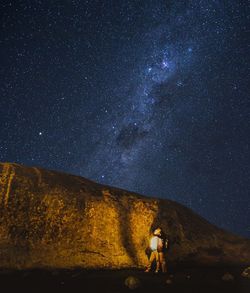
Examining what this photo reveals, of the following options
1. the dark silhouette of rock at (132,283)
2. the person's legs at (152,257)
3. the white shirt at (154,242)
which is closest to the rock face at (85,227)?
the person's legs at (152,257)

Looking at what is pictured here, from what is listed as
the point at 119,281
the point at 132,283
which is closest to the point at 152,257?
the point at 119,281

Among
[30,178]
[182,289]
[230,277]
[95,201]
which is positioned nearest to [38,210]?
[30,178]

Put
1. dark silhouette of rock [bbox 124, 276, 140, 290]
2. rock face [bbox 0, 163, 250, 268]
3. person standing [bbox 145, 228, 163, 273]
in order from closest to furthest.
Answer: dark silhouette of rock [bbox 124, 276, 140, 290]
rock face [bbox 0, 163, 250, 268]
person standing [bbox 145, 228, 163, 273]

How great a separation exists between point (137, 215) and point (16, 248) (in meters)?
4.41

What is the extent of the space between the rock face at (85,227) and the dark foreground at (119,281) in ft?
2.22

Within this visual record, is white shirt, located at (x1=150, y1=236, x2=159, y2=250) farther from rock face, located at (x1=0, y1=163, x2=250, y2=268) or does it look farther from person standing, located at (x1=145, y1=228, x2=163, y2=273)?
rock face, located at (x1=0, y1=163, x2=250, y2=268)

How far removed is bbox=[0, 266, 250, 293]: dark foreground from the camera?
8.16m

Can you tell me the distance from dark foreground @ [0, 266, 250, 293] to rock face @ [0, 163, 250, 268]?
2.22ft

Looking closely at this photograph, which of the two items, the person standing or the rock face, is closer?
the rock face

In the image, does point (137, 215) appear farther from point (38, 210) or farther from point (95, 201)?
point (38, 210)

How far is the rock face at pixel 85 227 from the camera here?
1048 centimetres

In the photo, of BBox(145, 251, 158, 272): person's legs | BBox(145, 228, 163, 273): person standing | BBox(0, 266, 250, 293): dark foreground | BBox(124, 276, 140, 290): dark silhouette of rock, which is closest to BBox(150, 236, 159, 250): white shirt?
BBox(145, 228, 163, 273): person standing

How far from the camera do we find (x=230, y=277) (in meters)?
9.77

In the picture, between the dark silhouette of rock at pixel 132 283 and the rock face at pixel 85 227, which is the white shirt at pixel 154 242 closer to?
the rock face at pixel 85 227
